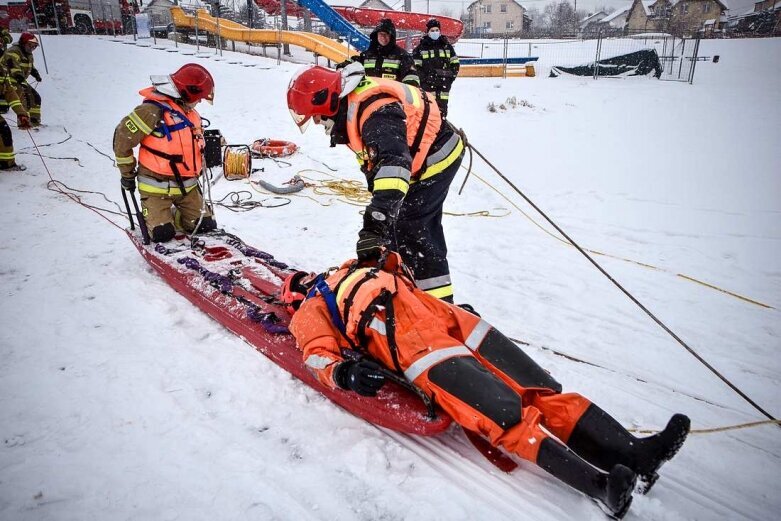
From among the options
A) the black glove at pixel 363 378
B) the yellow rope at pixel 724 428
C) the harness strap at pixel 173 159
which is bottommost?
the yellow rope at pixel 724 428

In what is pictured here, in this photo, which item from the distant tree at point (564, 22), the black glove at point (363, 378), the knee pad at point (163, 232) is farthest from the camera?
the distant tree at point (564, 22)

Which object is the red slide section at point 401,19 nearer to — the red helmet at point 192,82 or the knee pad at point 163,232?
the red helmet at point 192,82

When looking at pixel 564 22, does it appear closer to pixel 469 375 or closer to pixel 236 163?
pixel 236 163

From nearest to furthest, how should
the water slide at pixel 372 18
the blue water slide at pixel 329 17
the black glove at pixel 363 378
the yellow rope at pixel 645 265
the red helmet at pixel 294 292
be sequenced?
the black glove at pixel 363 378
the red helmet at pixel 294 292
the yellow rope at pixel 645 265
the blue water slide at pixel 329 17
the water slide at pixel 372 18

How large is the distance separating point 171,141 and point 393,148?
8.75 ft

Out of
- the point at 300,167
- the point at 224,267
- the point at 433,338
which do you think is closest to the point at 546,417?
the point at 433,338

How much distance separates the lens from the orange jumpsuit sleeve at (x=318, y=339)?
2.24 metres

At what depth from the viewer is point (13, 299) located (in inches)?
136

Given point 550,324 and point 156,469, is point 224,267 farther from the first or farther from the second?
point 550,324

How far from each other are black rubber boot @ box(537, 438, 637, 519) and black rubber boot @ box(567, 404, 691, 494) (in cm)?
13

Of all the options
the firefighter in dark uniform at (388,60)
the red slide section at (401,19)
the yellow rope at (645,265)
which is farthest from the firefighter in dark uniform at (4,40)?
the red slide section at (401,19)

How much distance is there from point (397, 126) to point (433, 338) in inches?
47.6

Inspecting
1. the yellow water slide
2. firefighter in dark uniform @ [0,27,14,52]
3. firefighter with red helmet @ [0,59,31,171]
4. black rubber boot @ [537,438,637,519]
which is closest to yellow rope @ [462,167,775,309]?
black rubber boot @ [537,438,637,519]

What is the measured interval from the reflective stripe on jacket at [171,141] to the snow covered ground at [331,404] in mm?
1003
